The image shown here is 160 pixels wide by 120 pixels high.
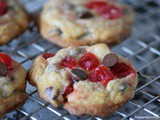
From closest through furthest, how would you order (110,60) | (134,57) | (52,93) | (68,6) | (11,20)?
(52,93), (110,60), (134,57), (11,20), (68,6)

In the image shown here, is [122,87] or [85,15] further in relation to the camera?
[85,15]

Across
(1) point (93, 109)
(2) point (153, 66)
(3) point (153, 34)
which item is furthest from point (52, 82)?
(3) point (153, 34)

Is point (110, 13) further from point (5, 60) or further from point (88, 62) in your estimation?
point (5, 60)

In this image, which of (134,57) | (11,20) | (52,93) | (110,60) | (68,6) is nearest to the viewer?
(52,93)

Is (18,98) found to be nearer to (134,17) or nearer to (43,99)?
(43,99)

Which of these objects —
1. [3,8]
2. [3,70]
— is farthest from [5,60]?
[3,8]

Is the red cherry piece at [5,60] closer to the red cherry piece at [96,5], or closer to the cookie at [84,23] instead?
the cookie at [84,23]

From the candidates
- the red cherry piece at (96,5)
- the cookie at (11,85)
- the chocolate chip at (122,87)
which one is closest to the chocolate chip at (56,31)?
the red cherry piece at (96,5)
